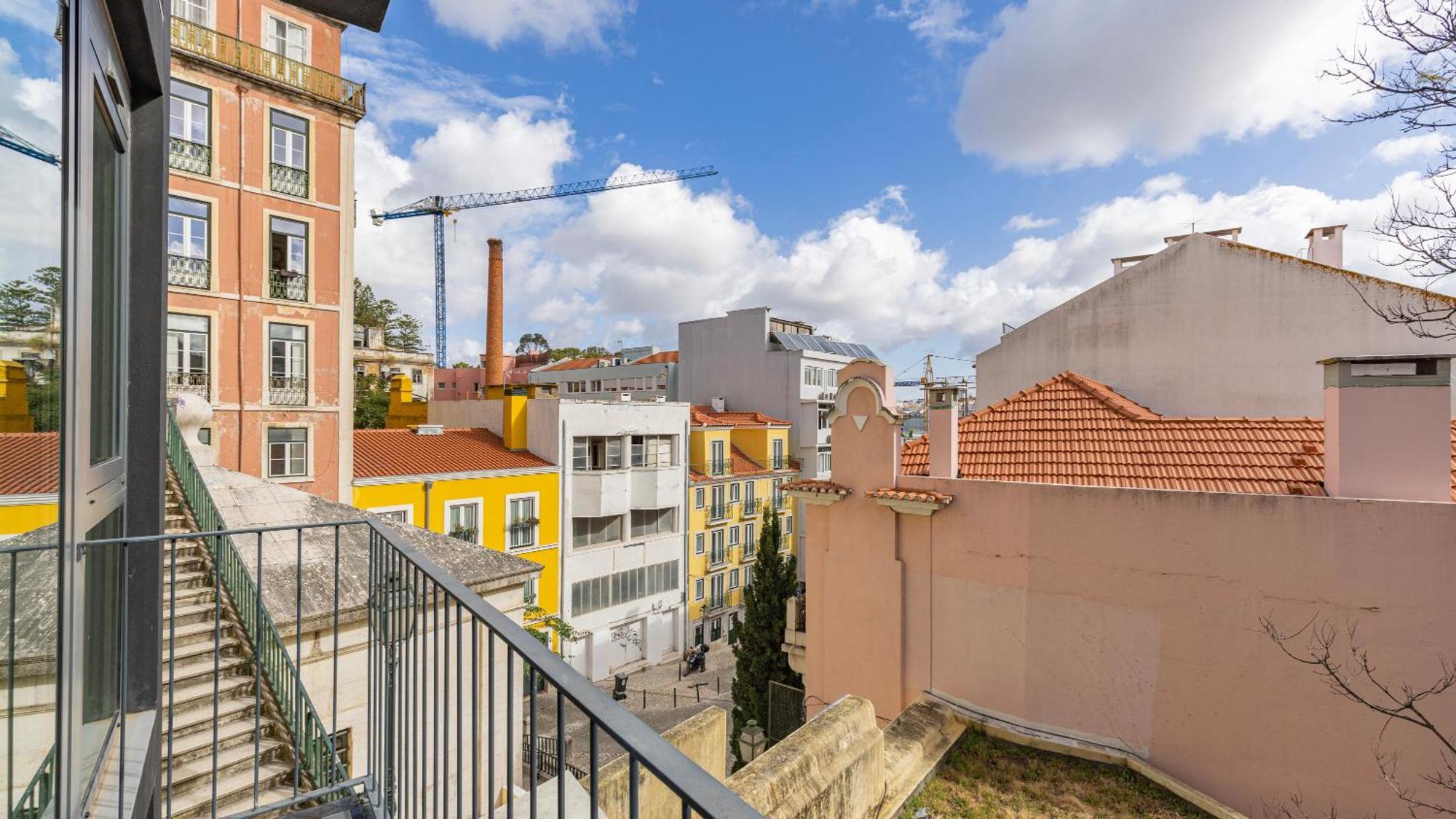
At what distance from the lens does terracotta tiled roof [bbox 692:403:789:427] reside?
2956 cm

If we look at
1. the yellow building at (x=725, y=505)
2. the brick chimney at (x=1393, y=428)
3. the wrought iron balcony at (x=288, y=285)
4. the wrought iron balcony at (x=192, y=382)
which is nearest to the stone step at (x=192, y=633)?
the brick chimney at (x=1393, y=428)

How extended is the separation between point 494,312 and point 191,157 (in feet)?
45.1

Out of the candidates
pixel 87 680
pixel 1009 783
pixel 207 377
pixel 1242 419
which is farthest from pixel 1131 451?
pixel 207 377

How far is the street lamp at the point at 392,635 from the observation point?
257 cm

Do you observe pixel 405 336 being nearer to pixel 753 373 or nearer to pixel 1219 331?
pixel 753 373

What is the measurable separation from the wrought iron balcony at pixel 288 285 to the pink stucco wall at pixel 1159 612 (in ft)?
47.8

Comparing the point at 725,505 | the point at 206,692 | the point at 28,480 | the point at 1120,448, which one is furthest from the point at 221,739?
the point at 725,505

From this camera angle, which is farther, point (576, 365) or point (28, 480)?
point (576, 365)

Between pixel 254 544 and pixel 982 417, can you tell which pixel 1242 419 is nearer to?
pixel 982 417

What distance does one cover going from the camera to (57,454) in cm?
163

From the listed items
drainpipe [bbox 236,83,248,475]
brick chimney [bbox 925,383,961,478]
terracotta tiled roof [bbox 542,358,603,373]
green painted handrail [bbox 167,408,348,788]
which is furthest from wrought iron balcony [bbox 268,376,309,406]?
terracotta tiled roof [bbox 542,358,603,373]

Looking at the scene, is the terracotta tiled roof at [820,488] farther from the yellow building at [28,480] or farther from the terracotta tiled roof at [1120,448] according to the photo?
the yellow building at [28,480]

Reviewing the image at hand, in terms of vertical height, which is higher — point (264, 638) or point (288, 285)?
point (288, 285)

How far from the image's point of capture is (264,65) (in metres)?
15.2
